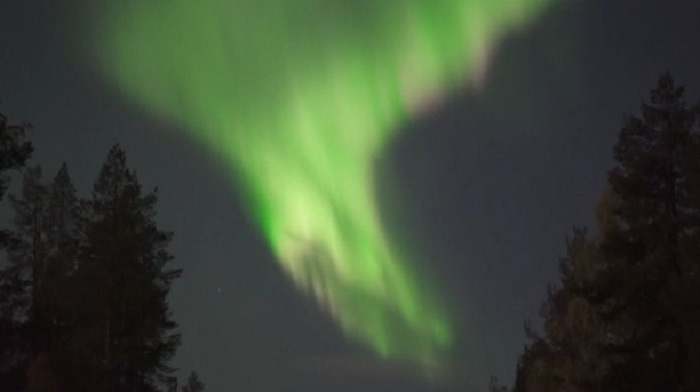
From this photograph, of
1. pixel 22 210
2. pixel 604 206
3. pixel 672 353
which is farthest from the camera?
pixel 22 210

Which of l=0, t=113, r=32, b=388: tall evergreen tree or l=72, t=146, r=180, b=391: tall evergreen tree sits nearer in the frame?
l=0, t=113, r=32, b=388: tall evergreen tree

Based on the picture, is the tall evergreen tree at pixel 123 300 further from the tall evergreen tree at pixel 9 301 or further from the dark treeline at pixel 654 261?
the dark treeline at pixel 654 261

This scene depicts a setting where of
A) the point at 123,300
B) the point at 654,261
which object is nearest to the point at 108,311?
the point at 123,300

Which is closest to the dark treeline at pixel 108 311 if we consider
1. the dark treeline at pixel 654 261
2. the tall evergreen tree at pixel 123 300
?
the tall evergreen tree at pixel 123 300

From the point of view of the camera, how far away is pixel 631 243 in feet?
103

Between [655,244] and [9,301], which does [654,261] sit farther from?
[9,301]

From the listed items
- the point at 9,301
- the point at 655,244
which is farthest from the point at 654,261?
the point at 9,301

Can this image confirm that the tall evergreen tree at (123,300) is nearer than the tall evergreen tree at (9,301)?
No

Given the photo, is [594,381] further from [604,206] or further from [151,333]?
[151,333]

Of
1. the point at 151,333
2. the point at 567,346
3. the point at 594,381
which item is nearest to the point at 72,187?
the point at 151,333

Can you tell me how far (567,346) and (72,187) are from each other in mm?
19800

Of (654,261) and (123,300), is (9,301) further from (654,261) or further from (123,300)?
(654,261)

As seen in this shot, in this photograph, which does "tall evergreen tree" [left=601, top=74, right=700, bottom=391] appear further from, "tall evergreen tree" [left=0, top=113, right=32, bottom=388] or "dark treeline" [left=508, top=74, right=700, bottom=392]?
"tall evergreen tree" [left=0, top=113, right=32, bottom=388]

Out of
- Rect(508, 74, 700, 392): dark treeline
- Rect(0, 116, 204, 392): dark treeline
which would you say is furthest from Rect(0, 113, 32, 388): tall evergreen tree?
Rect(508, 74, 700, 392): dark treeline
